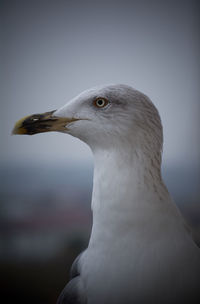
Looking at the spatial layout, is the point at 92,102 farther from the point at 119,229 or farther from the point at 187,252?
the point at 187,252

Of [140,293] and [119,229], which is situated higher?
[119,229]

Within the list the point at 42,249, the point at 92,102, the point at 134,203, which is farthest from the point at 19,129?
the point at 42,249

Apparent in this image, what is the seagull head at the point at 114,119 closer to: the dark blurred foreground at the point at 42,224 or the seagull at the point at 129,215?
the seagull at the point at 129,215

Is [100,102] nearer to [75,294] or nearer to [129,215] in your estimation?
[129,215]

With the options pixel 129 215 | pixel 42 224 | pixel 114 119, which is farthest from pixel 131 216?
pixel 42 224

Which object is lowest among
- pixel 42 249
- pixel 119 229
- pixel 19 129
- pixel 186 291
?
pixel 42 249

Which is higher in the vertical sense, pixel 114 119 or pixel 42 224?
pixel 114 119
